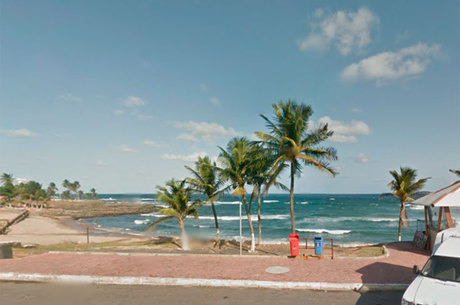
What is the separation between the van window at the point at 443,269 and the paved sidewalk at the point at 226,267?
312 centimetres

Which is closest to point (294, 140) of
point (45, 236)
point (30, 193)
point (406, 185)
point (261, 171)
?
point (261, 171)

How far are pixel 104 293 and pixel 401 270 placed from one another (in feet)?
38.4

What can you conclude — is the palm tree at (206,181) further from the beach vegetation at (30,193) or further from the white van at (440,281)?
the beach vegetation at (30,193)

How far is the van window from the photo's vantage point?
22.4 ft

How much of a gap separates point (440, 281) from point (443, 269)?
1.49 feet

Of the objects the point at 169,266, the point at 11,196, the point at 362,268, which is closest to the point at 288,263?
the point at 362,268

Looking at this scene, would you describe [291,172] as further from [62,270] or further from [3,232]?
[3,232]

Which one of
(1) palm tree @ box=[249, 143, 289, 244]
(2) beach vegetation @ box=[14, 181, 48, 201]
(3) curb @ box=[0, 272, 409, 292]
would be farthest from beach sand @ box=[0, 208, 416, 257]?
(2) beach vegetation @ box=[14, 181, 48, 201]

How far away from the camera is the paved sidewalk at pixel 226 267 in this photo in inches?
425

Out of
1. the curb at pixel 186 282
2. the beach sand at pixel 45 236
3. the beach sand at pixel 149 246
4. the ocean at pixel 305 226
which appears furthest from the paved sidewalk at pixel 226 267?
the beach sand at pixel 45 236

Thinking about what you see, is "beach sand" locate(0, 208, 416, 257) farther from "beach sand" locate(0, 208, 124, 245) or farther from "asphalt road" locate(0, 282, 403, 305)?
"asphalt road" locate(0, 282, 403, 305)

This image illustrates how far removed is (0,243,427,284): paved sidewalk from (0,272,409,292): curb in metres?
0.39

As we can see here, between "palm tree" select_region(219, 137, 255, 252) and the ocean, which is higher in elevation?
"palm tree" select_region(219, 137, 255, 252)

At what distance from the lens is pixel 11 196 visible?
10806 cm
